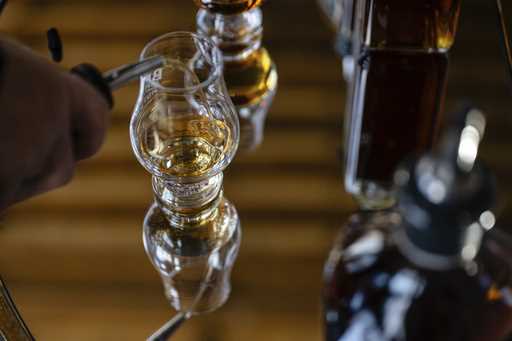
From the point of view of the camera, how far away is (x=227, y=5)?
0.55 m

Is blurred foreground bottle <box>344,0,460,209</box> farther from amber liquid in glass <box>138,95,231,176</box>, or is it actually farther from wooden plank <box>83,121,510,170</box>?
amber liquid in glass <box>138,95,231,176</box>

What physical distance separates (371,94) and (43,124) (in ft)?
1.03

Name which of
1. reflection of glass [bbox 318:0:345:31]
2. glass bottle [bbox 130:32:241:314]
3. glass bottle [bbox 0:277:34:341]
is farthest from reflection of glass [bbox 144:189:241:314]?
reflection of glass [bbox 318:0:345:31]

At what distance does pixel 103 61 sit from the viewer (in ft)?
2.05

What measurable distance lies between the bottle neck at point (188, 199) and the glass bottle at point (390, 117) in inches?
4.7

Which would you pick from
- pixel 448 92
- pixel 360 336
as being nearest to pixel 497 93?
pixel 448 92

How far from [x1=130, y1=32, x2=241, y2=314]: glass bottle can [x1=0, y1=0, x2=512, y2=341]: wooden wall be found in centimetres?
1

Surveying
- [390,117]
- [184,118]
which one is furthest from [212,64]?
[390,117]

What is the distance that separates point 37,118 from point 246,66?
0.31m

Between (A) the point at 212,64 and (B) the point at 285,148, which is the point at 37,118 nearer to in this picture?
(A) the point at 212,64

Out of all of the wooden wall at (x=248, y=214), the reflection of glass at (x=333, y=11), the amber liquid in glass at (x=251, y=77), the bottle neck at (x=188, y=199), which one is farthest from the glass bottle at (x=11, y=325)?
the reflection of glass at (x=333, y=11)

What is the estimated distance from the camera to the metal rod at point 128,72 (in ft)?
1.21

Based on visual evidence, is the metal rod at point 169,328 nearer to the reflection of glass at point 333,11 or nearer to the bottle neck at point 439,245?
the bottle neck at point 439,245

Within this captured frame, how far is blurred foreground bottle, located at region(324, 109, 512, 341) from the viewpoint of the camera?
1.18 feet
